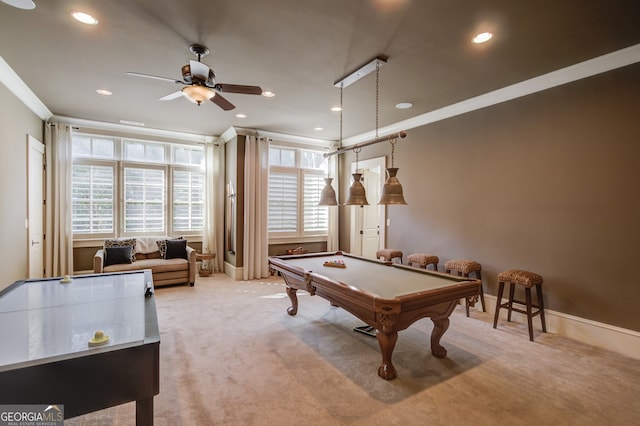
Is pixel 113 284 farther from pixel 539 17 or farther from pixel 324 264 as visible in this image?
pixel 539 17

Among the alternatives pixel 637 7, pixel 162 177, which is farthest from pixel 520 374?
pixel 162 177

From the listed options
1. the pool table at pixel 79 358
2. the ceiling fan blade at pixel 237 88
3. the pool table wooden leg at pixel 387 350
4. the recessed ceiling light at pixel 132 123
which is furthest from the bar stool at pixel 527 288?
the recessed ceiling light at pixel 132 123

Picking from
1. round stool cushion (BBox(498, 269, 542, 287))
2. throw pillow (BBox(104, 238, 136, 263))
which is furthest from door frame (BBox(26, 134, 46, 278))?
round stool cushion (BBox(498, 269, 542, 287))

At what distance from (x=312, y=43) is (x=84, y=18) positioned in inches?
74.8

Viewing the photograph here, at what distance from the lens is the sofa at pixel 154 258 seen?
16.7 feet

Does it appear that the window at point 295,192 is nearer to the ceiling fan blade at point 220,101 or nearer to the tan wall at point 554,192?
the tan wall at point 554,192

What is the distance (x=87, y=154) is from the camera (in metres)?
5.53

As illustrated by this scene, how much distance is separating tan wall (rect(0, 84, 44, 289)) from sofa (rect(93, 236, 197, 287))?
96cm

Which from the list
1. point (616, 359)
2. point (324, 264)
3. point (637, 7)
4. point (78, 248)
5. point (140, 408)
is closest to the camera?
point (140, 408)

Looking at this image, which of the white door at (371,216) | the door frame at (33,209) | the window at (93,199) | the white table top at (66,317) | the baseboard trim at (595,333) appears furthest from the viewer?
the white door at (371,216)

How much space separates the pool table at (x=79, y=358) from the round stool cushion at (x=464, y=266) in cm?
357

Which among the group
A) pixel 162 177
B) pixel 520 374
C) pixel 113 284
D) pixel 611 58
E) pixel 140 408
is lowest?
pixel 520 374

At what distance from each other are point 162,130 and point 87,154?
135 centimetres

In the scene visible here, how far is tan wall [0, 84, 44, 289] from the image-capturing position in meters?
3.52
